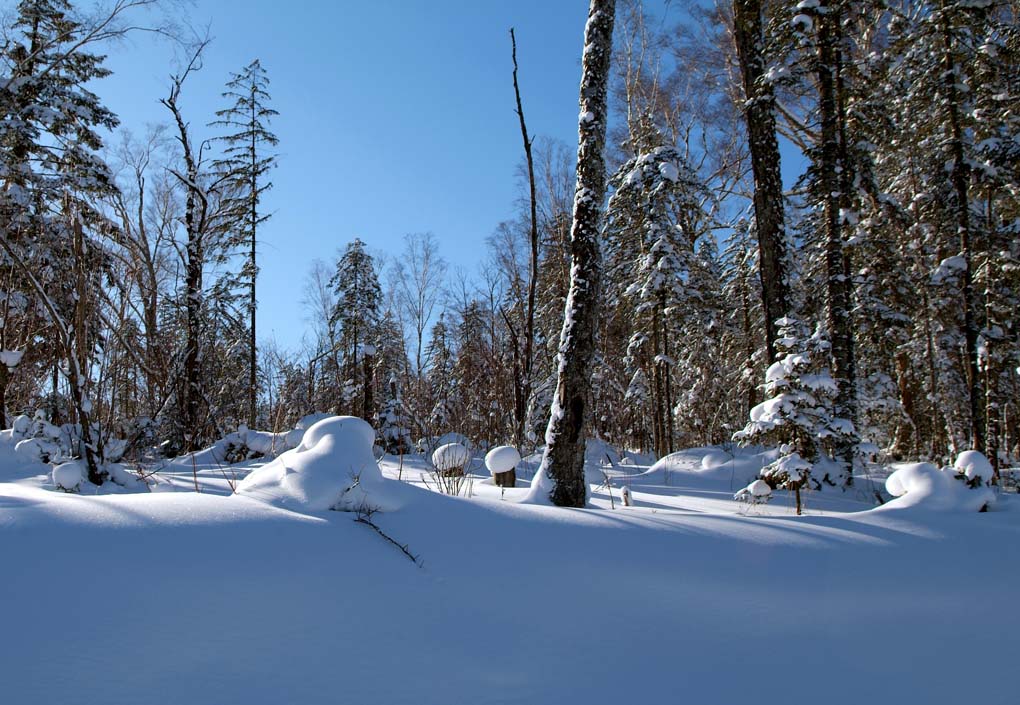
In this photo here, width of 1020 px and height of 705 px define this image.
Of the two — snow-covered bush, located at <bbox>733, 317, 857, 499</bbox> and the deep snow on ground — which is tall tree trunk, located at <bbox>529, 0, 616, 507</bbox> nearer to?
the deep snow on ground

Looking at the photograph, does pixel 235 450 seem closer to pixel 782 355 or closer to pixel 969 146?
pixel 782 355

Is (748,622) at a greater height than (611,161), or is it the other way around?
(611,161)

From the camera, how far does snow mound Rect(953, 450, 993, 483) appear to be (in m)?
3.57

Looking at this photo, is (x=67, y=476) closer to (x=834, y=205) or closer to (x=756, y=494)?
(x=756, y=494)

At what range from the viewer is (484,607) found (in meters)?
2.38

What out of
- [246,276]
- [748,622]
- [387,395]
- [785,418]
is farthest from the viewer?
[387,395]

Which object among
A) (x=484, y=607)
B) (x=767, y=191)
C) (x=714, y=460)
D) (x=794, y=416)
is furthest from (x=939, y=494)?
(x=767, y=191)

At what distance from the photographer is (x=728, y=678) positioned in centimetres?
210

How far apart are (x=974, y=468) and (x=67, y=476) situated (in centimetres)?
631

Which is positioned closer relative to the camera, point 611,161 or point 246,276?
point 246,276

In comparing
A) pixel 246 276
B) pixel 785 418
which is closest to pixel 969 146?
pixel 785 418

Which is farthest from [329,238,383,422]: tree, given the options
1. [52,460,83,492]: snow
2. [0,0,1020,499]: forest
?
[52,460,83,492]: snow

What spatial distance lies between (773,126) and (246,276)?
1392 cm

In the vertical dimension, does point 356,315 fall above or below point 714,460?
above
